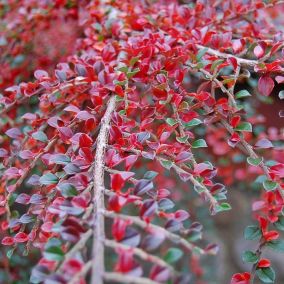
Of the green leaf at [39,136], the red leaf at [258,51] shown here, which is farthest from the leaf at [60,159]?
the red leaf at [258,51]

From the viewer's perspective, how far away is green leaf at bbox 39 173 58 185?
782 mm

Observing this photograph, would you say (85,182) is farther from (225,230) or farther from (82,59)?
(225,230)

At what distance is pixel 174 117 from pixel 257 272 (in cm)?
32

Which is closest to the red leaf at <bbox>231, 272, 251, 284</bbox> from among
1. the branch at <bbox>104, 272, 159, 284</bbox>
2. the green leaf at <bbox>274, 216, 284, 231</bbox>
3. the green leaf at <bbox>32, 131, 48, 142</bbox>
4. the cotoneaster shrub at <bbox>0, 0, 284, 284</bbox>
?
the cotoneaster shrub at <bbox>0, 0, 284, 284</bbox>

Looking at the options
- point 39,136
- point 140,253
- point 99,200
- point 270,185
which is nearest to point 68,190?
point 99,200

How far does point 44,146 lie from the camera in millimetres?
933

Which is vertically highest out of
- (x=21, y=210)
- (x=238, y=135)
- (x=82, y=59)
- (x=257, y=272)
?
(x=82, y=59)

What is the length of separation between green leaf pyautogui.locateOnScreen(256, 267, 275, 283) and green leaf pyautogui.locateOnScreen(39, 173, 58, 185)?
39cm

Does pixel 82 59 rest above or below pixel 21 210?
above

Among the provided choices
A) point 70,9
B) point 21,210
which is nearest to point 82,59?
point 70,9

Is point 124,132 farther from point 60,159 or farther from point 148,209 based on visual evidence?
point 148,209

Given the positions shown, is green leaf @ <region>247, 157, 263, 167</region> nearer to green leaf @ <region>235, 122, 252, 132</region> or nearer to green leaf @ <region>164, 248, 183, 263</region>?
green leaf @ <region>235, 122, 252, 132</region>

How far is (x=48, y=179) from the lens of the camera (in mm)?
788

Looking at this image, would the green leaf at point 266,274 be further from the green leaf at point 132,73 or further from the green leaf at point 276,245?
the green leaf at point 132,73
